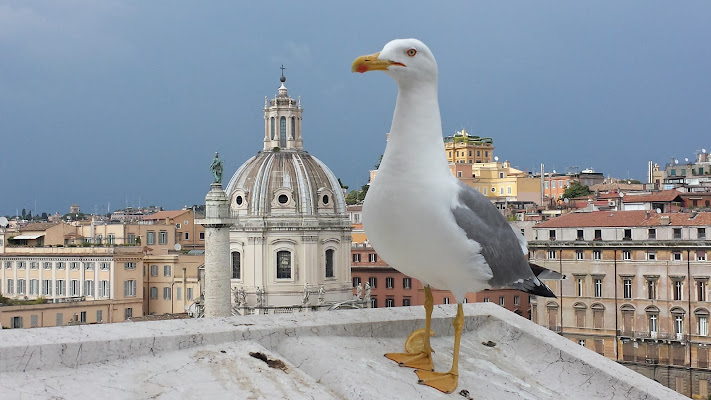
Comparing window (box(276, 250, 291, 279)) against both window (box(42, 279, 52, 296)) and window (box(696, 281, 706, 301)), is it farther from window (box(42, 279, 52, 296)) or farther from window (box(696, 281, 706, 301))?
window (box(696, 281, 706, 301))

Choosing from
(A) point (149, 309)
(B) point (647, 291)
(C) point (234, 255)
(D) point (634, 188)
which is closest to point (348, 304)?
(C) point (234, 255)

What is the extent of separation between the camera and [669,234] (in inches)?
1640

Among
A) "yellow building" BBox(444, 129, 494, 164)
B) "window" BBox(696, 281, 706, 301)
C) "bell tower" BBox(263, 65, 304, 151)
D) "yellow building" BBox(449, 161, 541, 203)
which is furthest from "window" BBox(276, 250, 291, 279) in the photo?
"yellow building" BBox(444, 129, 494, 164)

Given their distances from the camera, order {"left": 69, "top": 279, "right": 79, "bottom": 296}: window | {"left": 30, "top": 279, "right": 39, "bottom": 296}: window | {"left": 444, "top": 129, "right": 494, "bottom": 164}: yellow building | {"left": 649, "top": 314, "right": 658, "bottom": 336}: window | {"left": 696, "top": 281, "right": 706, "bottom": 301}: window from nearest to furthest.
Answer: {"left": 696, "top": 281, "right": 706, "bottom": 301}: window
{"left": 649, "top": 314, "right": 658, "bottom": 336}: window
{"left": 69, "top": 279, "right": 79, "bottom": 296}: window
{"left": 30, "top": 279, "right": 39, "bottom": 296}: window
{"left": 444, "top": 129, "right": 494, "bottom": 164}: yellow building

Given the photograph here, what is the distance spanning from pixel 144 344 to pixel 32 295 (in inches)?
2032

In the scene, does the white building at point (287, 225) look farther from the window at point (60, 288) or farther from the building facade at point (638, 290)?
the building facade at point (638, 290)

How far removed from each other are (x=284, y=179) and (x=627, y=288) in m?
19.5

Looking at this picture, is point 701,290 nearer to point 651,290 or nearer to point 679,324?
point 679,324

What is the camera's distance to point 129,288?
51219 millimetres

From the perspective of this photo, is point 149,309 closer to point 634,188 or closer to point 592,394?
point 634,188

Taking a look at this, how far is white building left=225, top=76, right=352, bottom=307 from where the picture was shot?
50625 millimetres

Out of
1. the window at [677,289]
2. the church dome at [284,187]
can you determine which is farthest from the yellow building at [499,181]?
the window at [677,289]

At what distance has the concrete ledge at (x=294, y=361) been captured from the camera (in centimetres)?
524

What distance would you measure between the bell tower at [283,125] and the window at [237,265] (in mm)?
6431
